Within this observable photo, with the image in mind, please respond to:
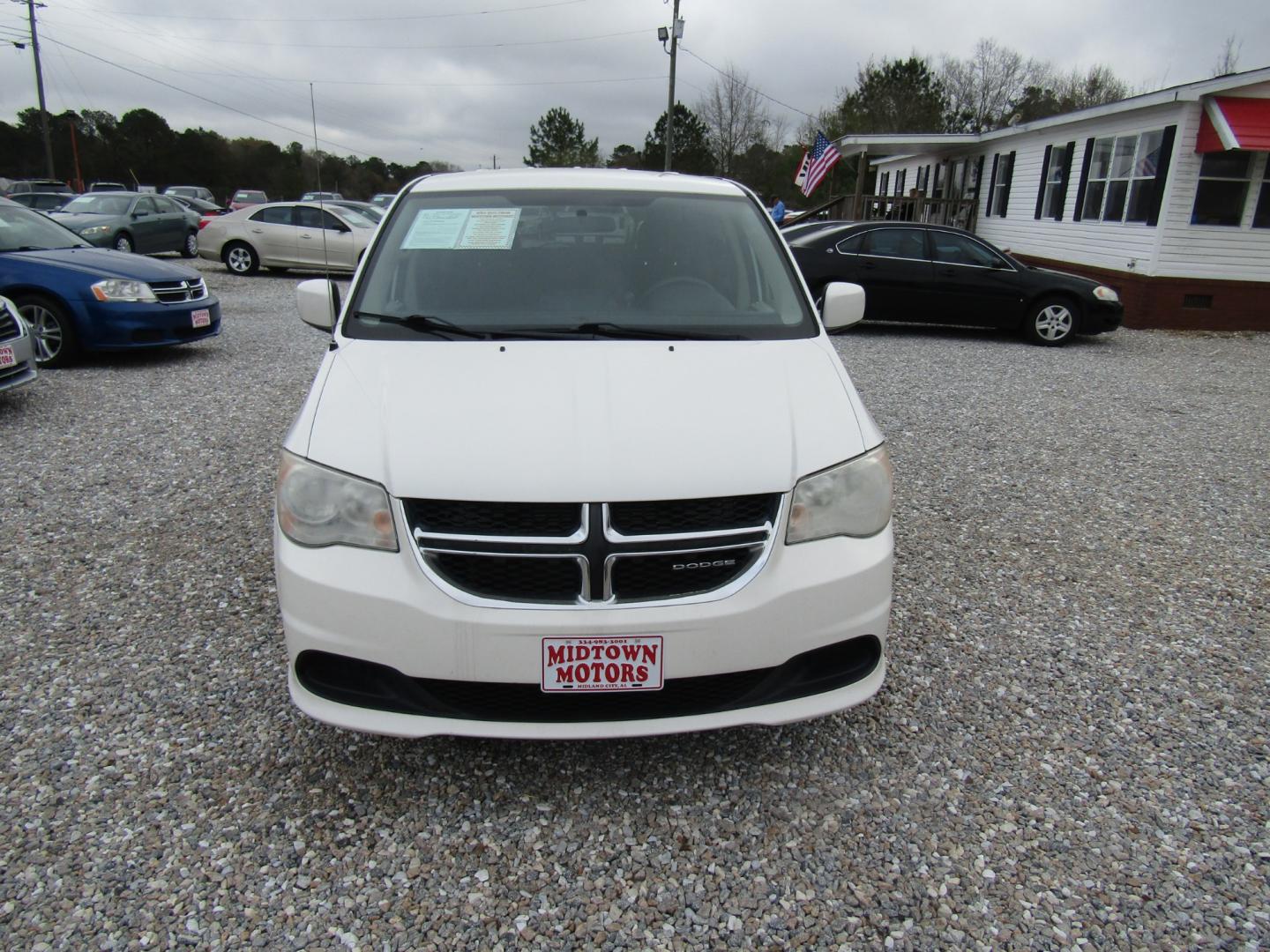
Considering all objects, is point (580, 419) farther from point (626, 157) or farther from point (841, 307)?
point (626, 157)

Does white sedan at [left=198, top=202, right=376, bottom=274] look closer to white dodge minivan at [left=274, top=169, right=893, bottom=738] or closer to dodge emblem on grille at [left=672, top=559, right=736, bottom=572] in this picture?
white dodge minivan at [left=274, top=169, right=893, bottom=738]

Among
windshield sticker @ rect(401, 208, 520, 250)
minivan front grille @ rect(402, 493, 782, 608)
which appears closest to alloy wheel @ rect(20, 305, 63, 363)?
windshield sticker @ rect(401, 208, 520, 250)

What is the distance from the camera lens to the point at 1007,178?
18.8m

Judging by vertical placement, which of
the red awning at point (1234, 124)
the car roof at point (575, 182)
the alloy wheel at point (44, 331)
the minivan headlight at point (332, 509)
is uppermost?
the red awning at point (1234, 124)

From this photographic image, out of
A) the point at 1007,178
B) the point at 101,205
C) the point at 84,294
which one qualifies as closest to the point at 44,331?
the point at 84,294

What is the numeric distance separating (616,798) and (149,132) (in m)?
70.6

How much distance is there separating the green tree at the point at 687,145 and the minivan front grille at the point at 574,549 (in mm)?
54194

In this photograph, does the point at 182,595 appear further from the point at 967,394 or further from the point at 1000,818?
the point at 967,394

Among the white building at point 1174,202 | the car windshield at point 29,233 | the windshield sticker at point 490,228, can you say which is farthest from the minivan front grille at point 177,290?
the white building at point 1174,202

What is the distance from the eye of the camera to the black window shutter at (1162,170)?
42.0 ft

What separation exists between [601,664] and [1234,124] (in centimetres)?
1384

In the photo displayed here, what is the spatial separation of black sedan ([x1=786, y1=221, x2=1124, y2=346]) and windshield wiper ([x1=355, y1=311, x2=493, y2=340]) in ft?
29.7

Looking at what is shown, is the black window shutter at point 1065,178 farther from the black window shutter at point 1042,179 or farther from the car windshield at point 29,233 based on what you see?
the car windshield at point 29,233

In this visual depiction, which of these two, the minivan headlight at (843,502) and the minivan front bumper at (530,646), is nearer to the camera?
the minivan front bumper at (530,646)
